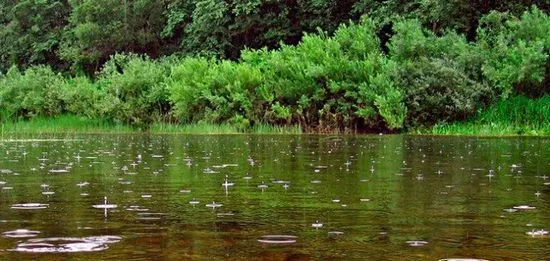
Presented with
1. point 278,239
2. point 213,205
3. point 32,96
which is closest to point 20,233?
point 278,239

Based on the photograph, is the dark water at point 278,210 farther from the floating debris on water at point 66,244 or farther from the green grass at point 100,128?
the green grass at point 100,128

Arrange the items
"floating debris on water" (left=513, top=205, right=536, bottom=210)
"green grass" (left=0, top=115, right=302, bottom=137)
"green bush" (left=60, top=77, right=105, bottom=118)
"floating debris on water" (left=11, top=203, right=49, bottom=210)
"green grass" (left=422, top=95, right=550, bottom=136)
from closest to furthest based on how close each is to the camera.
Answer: "floating debris on water" (left=513, top=205, right=536, bottom=210) → "floating debris on water" (left=11, top=203, right=49, bottom=210) → "green grass" (left=422, top=95, right=550, bottom=136) → "green grass" (left=0, top=115, right=302, bottom=137) → "green bush" (left=60, top=77, right=105, bottom=118)

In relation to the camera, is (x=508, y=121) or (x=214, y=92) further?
(x=214, y=92)

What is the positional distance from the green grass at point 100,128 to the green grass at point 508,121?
26.1 ft

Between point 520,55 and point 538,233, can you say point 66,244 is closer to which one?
point 538,233

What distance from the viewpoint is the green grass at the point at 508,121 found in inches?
1463

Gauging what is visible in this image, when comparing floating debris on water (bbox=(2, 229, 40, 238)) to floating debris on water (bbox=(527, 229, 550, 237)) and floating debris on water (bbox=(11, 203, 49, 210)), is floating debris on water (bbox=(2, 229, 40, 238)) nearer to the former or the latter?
floating debris on water (bbox=(11, 203, 49, 210))

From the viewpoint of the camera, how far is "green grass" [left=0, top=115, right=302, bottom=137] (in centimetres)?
4231

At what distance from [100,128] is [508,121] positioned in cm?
2385

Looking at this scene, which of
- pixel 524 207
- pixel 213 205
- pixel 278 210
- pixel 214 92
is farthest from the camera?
pixel 214 92

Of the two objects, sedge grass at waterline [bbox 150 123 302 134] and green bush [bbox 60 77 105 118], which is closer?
sedge grass at waterline [bbox 150 123 302 134]

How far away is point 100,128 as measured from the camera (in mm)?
48406

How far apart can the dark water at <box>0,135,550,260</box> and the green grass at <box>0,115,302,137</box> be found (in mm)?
23475

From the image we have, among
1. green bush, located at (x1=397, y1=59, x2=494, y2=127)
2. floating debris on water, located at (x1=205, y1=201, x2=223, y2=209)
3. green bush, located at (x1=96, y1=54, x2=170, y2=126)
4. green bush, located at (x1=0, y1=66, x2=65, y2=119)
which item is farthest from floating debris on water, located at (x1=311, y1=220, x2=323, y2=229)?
green bush, located at (x1=0, y1=66, x2=65, y2=119)
